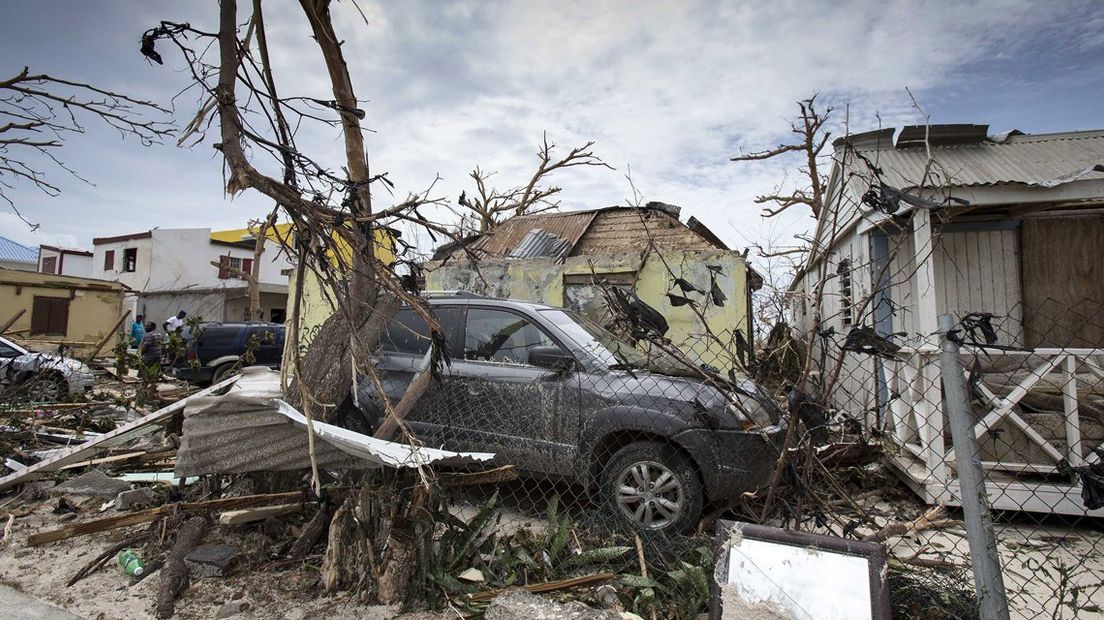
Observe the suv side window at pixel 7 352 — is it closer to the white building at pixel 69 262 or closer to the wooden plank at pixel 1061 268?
the wooden plank at pixel 1061 268

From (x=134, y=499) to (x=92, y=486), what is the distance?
0.79 metres

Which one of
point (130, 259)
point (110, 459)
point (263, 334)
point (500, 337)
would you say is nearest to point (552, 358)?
point (500, 337)

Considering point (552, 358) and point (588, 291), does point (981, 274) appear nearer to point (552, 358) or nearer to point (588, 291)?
point (588, 291)

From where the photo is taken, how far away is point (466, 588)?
10.1ft

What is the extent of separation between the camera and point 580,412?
423 centimetres

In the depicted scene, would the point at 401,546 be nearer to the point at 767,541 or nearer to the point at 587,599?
the point at 587,599

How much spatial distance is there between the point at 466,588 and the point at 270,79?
315 centimetres

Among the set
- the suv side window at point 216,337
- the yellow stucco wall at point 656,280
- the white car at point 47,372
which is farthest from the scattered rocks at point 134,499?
the suv side window at point 216,337

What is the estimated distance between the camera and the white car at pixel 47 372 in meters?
8.43

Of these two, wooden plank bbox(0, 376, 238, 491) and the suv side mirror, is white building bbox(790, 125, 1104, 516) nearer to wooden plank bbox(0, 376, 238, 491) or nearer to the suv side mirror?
the suv side mirror

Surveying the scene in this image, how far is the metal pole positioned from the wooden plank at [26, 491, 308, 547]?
11.6 ft

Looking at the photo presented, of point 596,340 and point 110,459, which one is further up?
point 596,340

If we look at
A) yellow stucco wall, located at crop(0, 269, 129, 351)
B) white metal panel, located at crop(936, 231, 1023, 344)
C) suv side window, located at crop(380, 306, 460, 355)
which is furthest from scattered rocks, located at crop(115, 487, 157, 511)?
yellow stucco wall, located at crop(0, 269, 129, 351)

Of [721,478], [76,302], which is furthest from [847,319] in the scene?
[76,302]
